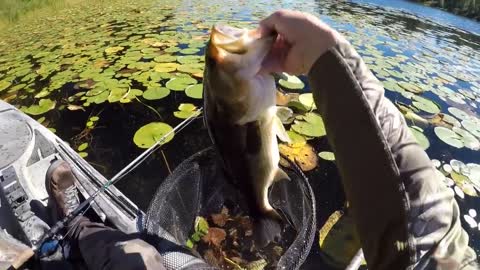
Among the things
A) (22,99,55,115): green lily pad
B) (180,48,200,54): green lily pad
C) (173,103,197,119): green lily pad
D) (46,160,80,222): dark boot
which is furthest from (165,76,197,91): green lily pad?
(46,160,80,222): dark boot

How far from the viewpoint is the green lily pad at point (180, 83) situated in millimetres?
5152

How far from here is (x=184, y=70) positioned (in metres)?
5.70

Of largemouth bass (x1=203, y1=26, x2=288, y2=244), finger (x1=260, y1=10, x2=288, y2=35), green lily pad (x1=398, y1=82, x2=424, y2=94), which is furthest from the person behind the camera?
green lily pad (x1=398, y1=82, x2=424, y2=94)

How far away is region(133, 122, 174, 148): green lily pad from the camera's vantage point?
13.7 feet

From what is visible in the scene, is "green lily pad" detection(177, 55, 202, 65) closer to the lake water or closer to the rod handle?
the lake water

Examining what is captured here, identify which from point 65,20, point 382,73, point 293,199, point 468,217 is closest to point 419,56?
point 382,73

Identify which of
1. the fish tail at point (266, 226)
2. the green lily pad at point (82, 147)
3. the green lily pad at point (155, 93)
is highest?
the fish tail at point (266, 226)

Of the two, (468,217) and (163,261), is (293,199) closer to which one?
(163,261)

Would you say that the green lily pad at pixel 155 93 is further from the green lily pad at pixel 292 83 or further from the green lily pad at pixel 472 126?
the green lily pad at pixel 472 126

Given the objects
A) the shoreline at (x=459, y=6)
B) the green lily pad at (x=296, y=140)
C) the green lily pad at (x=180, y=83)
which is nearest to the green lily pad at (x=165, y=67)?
the green lily pad at (x=180, y=83)

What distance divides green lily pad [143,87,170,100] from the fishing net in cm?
248

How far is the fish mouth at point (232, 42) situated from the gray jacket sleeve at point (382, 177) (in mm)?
272

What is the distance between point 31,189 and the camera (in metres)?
2.95

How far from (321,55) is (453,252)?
2.47 feet
